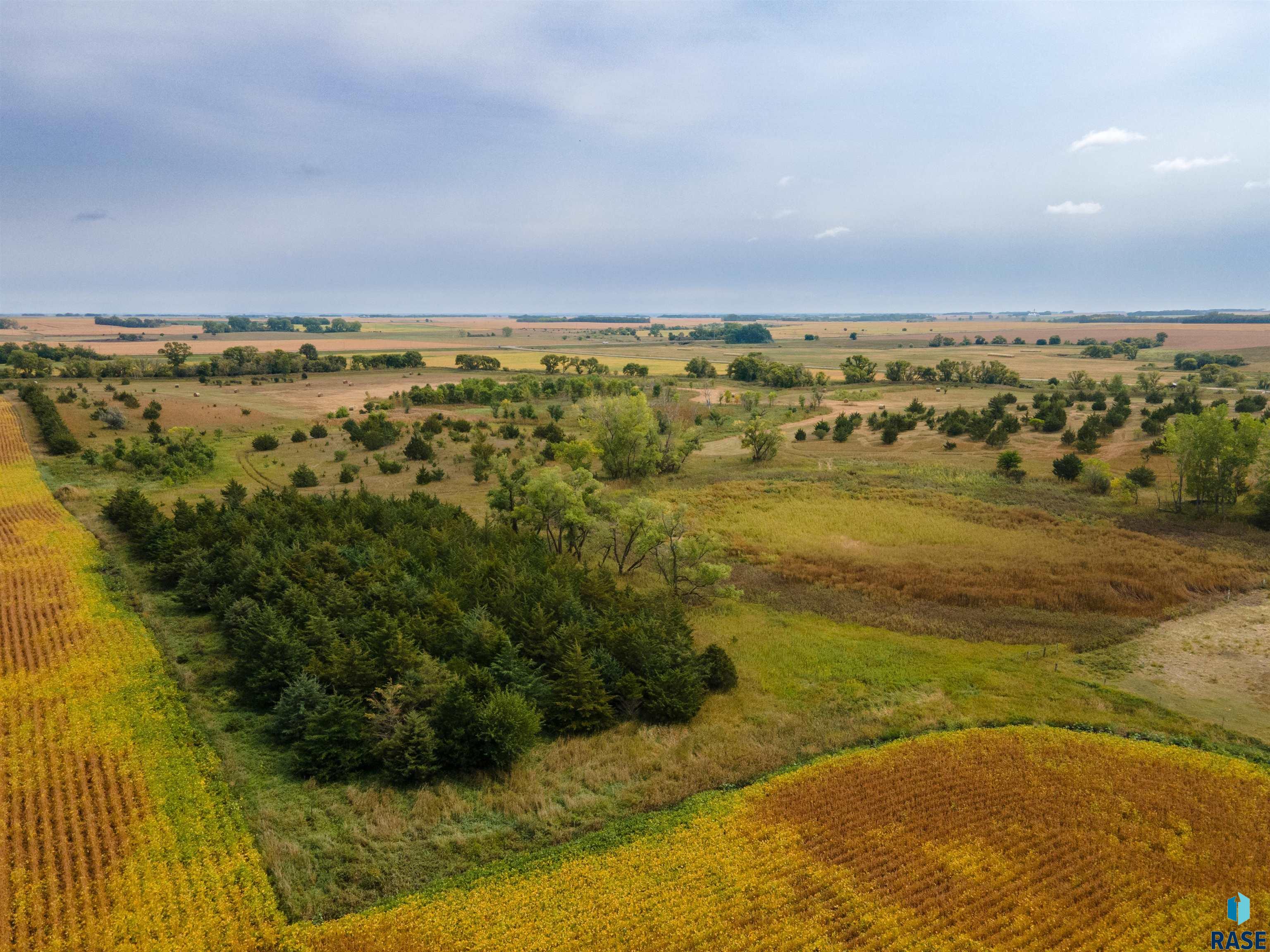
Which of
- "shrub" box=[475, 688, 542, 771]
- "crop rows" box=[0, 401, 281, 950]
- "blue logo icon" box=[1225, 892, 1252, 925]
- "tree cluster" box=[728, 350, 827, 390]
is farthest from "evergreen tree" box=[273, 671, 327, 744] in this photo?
"tree cluster" box=[728, 350, 827, 390]

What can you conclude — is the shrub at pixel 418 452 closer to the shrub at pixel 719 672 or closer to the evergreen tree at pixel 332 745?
the shrub at pixel 719 672

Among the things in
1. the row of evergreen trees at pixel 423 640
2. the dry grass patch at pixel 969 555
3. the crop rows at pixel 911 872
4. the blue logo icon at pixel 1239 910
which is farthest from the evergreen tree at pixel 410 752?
the dry grass patch at pixel 969 555

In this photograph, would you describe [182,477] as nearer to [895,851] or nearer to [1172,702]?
[895,851]

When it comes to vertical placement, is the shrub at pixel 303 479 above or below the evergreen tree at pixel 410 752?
above

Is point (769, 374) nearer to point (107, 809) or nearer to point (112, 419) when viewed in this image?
point (112, 419)

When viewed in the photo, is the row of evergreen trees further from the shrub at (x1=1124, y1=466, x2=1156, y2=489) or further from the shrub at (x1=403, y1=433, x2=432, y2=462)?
the shrub at (x1=1124, y1=466, x2=1156, y2=489)

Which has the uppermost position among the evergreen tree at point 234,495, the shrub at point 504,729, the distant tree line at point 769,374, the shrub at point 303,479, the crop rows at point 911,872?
the distant tree line at point 769,374
